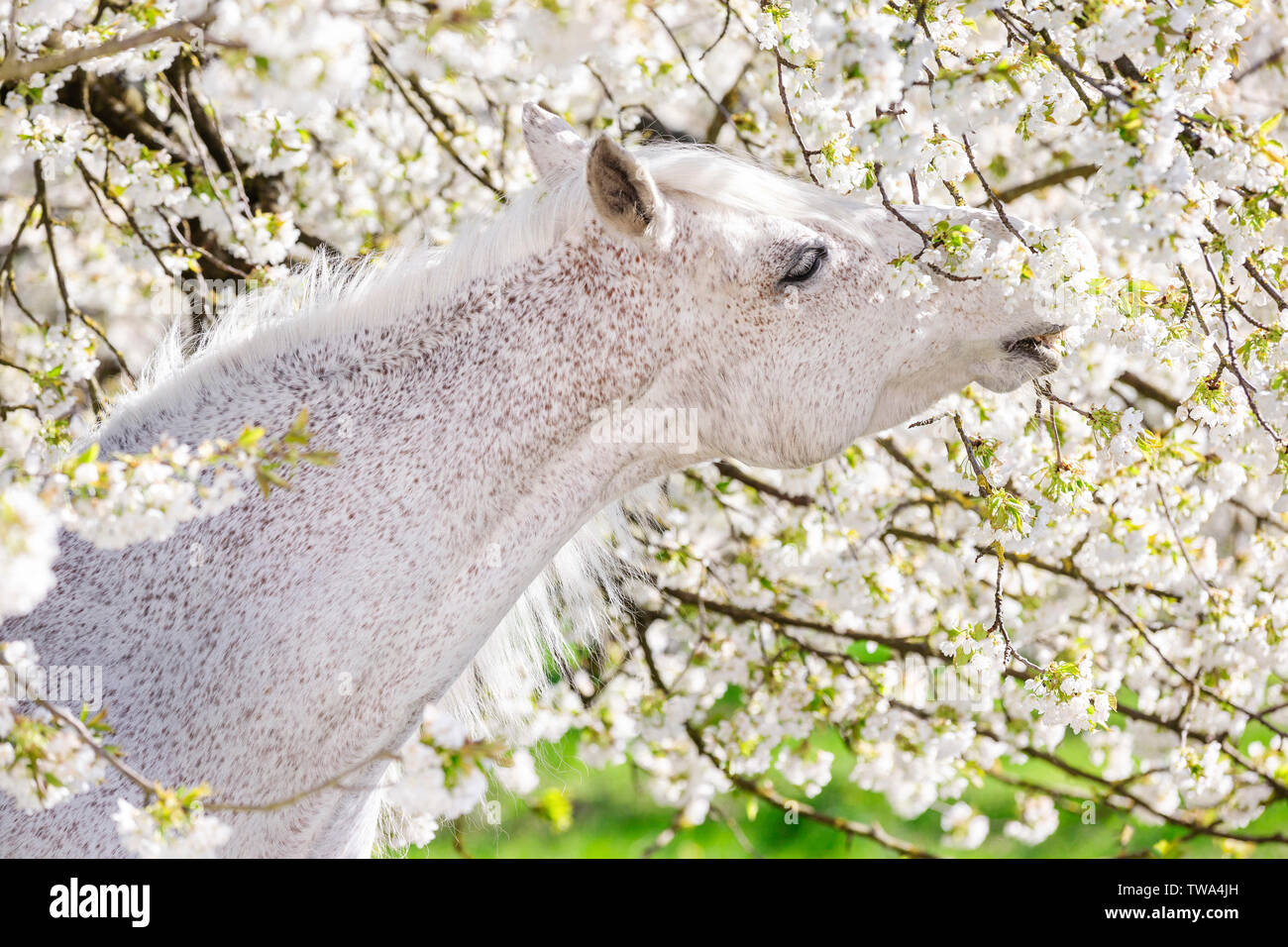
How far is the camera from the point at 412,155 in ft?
13.6

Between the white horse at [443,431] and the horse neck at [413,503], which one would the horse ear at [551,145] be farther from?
the horse neck at [413,503]

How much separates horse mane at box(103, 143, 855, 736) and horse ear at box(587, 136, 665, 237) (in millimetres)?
91

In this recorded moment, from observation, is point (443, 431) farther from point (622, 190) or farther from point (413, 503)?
point (622, 190)

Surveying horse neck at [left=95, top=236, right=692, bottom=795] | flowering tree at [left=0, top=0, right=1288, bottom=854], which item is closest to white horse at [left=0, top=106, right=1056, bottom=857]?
horse neck at [left=95, top=236, right=692, bottom=795]

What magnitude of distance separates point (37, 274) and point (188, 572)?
141 inches

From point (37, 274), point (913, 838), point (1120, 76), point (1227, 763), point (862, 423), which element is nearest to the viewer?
point (862, 423)

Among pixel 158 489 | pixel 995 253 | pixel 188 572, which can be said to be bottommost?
pixel 188 572

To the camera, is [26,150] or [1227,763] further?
[1227,763]

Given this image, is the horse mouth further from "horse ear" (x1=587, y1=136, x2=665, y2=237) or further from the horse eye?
"horse ear" (x1=587, y1=136, x2=665, y2=237)

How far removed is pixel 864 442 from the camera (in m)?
4.12

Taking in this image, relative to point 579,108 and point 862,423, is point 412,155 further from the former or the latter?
point 862,423

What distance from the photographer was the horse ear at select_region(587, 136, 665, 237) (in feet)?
6.03
